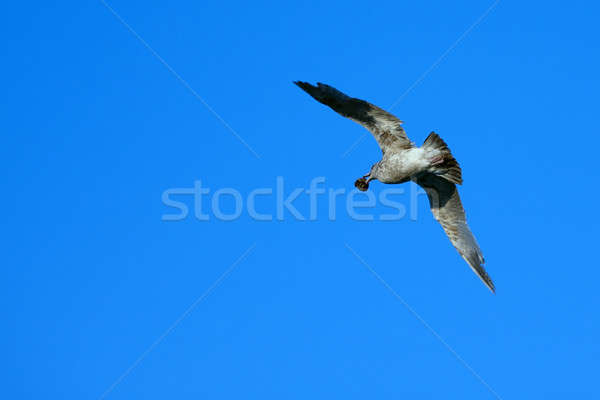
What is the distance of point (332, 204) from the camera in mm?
23766

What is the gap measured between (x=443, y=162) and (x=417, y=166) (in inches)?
21.9

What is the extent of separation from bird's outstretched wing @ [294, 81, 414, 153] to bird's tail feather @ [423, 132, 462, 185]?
2.30 feet

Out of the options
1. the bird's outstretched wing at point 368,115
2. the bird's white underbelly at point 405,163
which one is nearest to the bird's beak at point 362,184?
the bird's white underbelly at point 405,163

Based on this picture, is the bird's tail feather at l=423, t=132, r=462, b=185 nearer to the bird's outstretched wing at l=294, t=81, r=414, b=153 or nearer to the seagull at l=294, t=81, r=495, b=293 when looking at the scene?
the seagull at l=294, t=81, r=495, b=293

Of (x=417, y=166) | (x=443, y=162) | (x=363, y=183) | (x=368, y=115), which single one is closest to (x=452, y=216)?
(x=363, y=183)

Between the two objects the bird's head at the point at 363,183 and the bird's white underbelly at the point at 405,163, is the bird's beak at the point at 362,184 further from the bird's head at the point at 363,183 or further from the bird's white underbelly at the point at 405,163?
the bird's white underbelly at the point at 405,163

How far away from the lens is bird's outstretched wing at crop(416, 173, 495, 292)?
19.8 metres

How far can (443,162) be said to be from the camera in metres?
18.3

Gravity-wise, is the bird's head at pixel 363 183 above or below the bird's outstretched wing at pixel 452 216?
below

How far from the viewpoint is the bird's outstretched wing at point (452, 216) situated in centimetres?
1981

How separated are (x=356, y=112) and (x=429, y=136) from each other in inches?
60.2

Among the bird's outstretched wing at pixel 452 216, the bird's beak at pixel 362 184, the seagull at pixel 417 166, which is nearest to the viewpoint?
the seagull at pixel 417 166

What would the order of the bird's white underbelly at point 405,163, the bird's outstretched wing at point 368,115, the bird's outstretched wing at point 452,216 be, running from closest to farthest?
the bird's outstretched wing at point 368,115, the bird's white underbelly at point 405,163, the bird's outstretched wing at point 452,216

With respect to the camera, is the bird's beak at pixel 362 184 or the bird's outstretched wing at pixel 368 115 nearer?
the bird's outstretched wing at pixel 368 115
